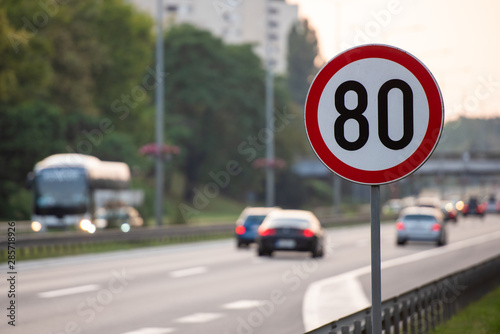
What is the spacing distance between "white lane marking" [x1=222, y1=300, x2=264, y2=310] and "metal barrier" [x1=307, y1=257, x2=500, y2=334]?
3.26 meters

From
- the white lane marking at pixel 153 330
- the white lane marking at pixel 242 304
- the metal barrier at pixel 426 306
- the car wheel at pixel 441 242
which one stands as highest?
the metal barrier at pixel 426 306

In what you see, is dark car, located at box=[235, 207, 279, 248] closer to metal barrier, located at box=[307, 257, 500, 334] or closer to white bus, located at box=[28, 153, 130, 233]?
white bus, located at box=[28, 153, 130, 233]

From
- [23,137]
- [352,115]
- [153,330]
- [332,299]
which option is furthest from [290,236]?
[23,137]

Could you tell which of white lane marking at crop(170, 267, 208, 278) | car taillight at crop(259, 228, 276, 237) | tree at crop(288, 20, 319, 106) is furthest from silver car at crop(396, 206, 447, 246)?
tree at crop(288, 20, 319, 106)

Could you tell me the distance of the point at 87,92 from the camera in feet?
235

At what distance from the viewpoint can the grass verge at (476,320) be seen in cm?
1155

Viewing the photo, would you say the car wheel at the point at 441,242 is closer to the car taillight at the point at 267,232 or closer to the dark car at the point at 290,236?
the dark car at the point at 290,236

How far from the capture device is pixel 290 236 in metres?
28.5

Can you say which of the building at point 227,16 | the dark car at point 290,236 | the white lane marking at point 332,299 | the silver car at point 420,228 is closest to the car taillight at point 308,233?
the dark car at point 290,236

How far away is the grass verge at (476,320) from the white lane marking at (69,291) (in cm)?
689

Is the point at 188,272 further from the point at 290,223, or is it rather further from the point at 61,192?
the point at 61,192

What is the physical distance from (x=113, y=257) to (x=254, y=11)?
122 meters

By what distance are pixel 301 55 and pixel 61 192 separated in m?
107

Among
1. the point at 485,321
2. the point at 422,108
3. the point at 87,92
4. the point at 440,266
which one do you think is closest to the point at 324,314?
the point at 485,321
